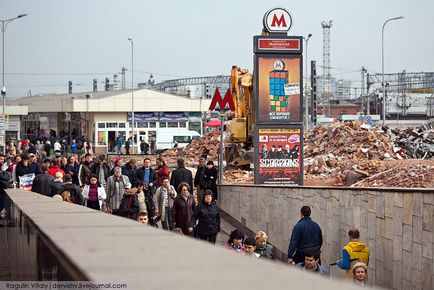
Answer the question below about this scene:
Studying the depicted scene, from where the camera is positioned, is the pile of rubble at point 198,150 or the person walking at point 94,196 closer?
the person walking at point 94,196

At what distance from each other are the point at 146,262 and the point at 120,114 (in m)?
88.4

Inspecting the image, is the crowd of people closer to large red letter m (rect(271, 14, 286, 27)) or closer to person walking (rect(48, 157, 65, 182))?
person walking (rect(48, 157, 65, 182))

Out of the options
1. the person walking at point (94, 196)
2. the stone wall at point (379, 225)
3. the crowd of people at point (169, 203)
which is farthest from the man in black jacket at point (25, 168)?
the stone wall at point (379, 225)

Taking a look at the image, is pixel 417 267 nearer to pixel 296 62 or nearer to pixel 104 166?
pixel 296 62

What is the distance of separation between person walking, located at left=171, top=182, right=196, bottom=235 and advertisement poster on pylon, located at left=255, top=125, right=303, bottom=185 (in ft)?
20.5

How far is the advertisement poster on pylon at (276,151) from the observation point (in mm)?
22359

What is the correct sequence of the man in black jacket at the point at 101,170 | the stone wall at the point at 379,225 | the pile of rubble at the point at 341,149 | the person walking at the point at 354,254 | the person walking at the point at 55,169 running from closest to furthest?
1. the stone wall at the point at 379,225
2. the person walking at the point at 354,254
3. the person walking at the point at 55,169
4. the man in black jacket at the point at 101,170
5. the pile of rubble at the point at 341,149

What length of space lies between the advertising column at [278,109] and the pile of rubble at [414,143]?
2057 centimetres

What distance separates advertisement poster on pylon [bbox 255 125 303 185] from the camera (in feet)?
73.4

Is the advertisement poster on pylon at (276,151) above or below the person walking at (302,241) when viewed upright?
above

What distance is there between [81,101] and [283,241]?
232ft

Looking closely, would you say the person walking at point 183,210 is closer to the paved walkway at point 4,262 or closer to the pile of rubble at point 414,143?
the paved walkway at point 4,262

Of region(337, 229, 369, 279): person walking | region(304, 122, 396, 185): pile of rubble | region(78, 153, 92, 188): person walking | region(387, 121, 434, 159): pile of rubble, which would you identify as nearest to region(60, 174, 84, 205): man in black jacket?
region(78, 153, 92, 188): person walking

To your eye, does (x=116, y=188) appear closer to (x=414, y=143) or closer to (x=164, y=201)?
(x=164, y=201)
